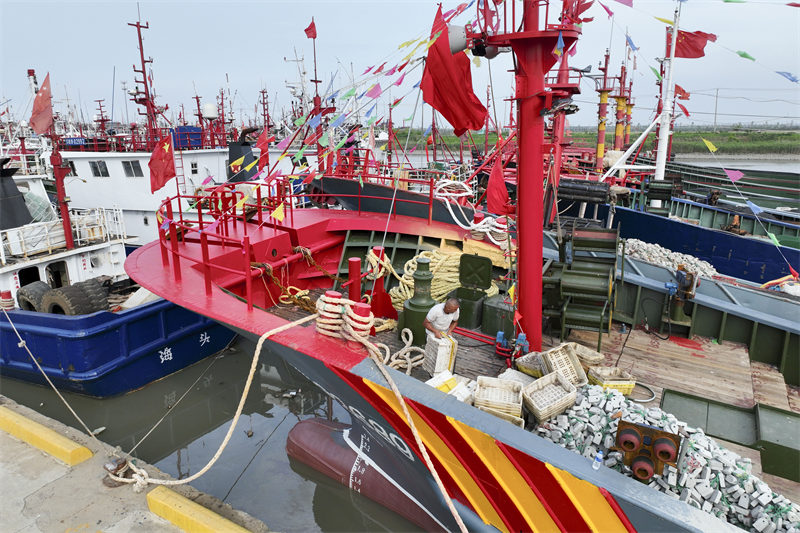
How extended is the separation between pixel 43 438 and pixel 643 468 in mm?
6766

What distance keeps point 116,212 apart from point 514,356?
12.6 meters

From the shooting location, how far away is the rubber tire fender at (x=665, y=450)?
332 centimetres

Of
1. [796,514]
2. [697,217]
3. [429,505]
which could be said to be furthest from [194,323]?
[697,217]

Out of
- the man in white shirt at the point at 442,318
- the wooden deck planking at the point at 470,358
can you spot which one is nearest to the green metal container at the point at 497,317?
the wooden deck planking at the point at 470,358

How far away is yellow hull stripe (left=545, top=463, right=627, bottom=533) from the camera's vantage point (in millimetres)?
3363

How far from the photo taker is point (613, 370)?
5180mm

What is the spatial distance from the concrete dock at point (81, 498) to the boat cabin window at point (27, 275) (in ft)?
21.8

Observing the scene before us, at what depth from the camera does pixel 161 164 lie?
8.23 meters

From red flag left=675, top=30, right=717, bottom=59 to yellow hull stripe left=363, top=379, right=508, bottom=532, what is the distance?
7092mm

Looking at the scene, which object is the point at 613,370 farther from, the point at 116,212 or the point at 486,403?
the point at 116,212

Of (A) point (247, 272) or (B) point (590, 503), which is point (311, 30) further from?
(B) point (590, 503)

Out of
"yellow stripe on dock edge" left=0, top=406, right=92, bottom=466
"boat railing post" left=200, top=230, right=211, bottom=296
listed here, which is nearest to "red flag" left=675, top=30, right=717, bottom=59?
"boat railing post" left=200, top=230, right=211, bottom=296

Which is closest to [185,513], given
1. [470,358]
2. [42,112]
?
[470,358]

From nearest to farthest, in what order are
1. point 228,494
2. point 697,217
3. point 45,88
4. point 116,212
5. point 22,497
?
1. point 22,497
2. point 228,494
3. point 45,88
4. point 116,212
5. point 697,217
